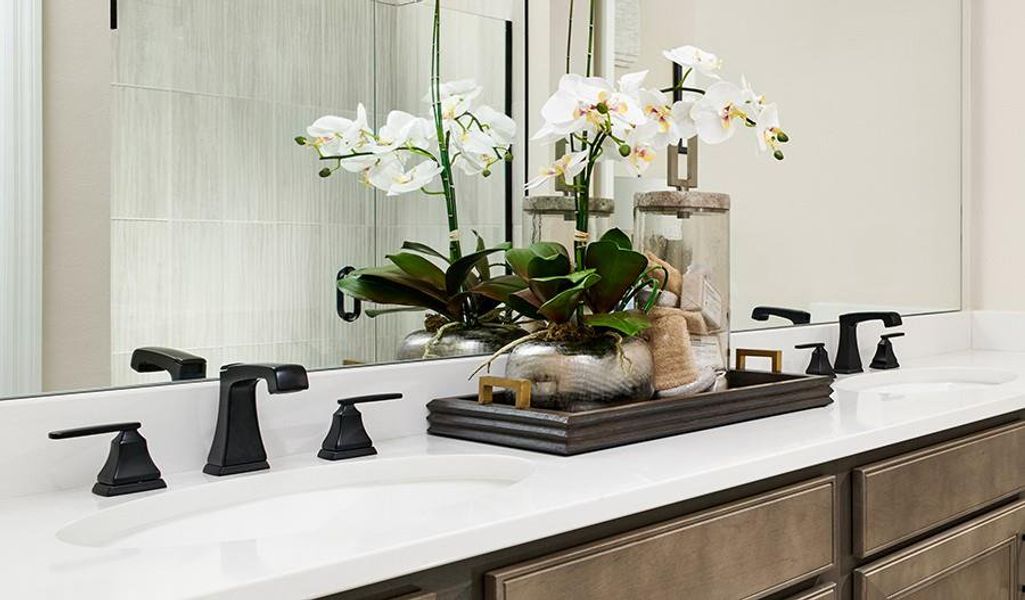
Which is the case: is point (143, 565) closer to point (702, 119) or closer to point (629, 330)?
point (629, 330)

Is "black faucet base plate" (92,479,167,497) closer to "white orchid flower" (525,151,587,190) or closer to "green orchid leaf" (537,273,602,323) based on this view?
"green orchid leaf" (537,273,602,323)

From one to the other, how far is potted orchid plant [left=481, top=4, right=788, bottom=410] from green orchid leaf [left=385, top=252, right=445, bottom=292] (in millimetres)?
108

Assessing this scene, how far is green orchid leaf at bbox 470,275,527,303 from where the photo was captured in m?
1.53

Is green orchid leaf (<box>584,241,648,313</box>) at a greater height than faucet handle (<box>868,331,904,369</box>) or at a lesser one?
greater

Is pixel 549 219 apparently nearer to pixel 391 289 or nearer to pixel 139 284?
pixel 391 289

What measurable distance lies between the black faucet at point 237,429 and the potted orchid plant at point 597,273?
1.18 ft

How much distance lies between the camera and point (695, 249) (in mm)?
1639

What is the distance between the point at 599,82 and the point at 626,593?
2.36 ft

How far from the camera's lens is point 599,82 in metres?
1.50

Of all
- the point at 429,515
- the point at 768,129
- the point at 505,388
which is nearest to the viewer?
the point at 429,515

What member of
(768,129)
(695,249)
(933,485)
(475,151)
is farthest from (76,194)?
(933,485)

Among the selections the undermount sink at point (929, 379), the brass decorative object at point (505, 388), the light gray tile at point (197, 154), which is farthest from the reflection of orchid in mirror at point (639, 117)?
the undermount sink at point (929, 379)

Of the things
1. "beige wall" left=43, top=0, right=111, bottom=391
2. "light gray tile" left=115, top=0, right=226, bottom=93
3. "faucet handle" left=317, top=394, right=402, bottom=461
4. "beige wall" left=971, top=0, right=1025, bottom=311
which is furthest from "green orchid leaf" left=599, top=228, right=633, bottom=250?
"beige wall" left=971, top=0, right=1025, bottom=311

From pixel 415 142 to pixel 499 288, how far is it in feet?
0.79
